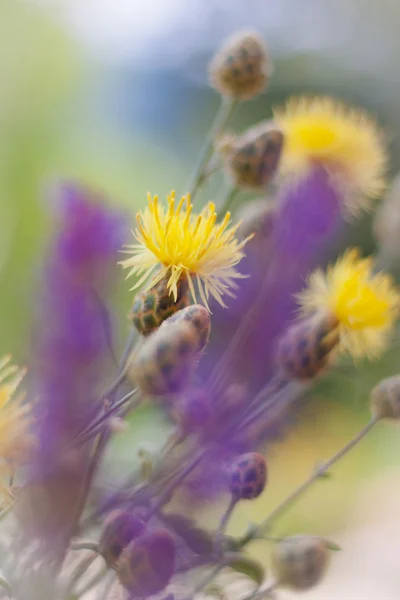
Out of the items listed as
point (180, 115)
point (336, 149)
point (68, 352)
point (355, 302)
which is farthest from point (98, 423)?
point (180, 115)

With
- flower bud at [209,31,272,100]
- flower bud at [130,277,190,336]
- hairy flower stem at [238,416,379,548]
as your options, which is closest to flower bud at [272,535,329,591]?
hairy flower stem at [238,416,379,548]

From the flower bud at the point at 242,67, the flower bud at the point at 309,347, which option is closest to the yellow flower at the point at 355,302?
the flower bud at the point at 309,347

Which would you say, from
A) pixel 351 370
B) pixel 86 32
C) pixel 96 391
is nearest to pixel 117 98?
pixel 86 32

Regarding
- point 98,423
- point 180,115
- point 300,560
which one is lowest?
point 300,560

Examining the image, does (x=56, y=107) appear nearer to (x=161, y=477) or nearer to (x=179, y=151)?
(x=179, y=151)

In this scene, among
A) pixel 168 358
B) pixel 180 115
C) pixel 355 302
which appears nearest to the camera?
pixel 168 358

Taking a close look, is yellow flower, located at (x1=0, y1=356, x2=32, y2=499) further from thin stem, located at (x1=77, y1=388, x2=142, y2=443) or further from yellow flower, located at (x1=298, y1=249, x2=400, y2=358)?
yellow flower, located at (x1=298, y1=249, x2=400, y2=358)

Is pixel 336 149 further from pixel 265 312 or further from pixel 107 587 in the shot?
pixel 107 587
